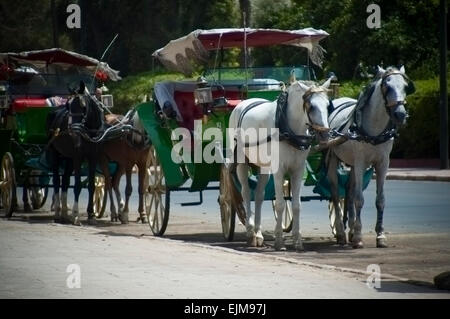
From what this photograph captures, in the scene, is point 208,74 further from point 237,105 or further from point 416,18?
point 416,18

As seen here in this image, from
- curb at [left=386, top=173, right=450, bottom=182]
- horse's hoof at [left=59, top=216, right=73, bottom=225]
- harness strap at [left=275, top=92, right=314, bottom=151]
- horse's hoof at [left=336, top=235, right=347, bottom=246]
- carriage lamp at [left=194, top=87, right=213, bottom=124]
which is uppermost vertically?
carriage lamp at [left=194, top=87, right=213, bottom=124]

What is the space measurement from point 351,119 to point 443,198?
8.39m

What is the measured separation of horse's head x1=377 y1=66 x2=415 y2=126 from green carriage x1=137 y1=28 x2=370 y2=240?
1773 millimetres

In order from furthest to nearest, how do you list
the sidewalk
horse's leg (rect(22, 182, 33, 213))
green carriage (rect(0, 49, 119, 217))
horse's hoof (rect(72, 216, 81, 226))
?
1. the sidewalk
2. horse's leg (rect(22, 182, 33, 213))
3. green carriage (rect(0, 49, 119, 217))
4. horse's hoof (rect(72, 216, 81, 226))

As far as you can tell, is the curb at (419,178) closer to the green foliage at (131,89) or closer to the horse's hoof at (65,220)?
the horse's hoof at (65,220)

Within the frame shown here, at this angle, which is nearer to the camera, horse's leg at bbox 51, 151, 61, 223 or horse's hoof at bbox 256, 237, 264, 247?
horse's hoof at bbox 256, 237, 264, 247

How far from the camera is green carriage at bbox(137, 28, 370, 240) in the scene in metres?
18.0

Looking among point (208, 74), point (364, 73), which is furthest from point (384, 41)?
point (208, 74)

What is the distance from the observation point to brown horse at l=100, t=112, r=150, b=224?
21484mm

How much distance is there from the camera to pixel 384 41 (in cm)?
4225

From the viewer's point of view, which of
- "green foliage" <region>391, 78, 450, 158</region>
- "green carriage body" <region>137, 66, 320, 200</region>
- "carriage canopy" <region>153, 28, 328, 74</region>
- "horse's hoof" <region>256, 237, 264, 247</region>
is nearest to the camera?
"horse's hoof" <region>256, 237, 264, 247</region>

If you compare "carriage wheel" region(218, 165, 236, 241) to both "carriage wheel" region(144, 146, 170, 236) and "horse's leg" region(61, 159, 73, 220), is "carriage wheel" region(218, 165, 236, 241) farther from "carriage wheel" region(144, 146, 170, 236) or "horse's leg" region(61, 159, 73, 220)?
"horse's leg" region(61, 159, 73, 220)

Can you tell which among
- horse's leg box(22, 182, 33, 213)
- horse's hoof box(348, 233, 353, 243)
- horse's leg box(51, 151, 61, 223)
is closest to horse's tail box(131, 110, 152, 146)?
horse's leg box(51, 151, 61, 223)

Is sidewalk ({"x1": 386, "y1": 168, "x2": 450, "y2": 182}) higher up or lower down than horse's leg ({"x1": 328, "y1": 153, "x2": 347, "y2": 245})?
lower down
